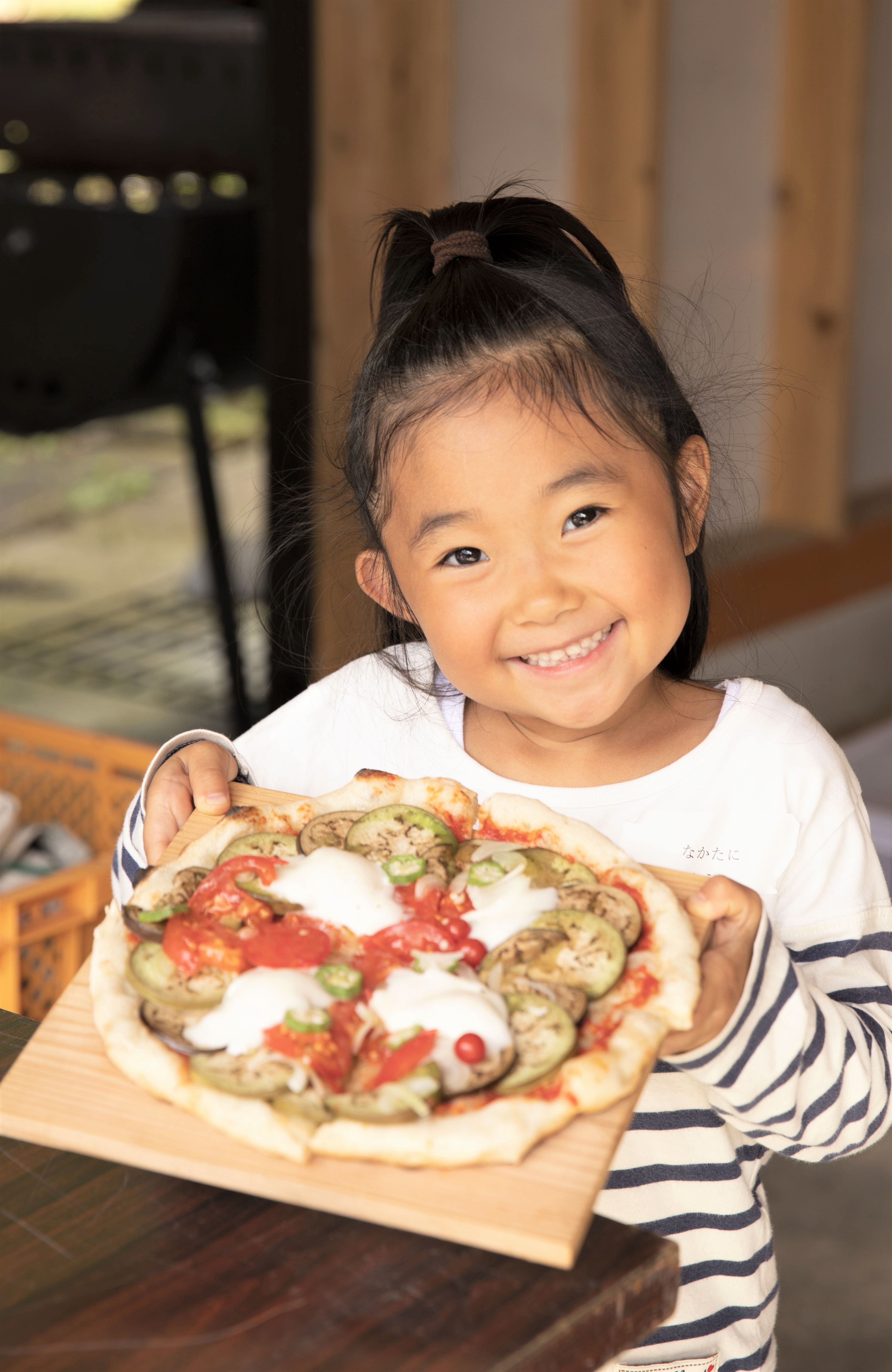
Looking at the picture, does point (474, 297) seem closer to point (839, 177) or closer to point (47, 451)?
point (839, 177)

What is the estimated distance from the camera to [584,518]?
1203 millimetres

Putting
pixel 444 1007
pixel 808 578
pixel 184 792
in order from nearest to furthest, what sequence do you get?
1. pixel 444 1007
2. pixel 184 792
3. pixel 808 578

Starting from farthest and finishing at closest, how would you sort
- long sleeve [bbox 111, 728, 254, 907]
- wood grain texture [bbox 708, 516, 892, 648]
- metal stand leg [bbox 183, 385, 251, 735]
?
1. wood grain texture [bbox 708, 516, 892, 648]
2. metal stand leg [bbox 183, 385, 251, 735]
3. long sleeve [bbox 111, 728, 254, 907]

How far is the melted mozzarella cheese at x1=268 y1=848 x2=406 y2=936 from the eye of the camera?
1023 millimetres

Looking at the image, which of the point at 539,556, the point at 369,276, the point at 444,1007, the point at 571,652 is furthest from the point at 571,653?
the point at 369,276

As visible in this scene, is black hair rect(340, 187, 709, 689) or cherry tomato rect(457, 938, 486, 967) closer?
cherry tomato rect(457, 938, 486, 967)

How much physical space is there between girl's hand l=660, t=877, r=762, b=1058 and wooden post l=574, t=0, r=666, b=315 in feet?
8.19

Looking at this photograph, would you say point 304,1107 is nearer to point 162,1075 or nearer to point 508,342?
point 162,1075

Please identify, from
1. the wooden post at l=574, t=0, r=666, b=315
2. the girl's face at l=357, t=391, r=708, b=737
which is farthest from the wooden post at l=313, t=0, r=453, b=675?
the girl's face at l=357, t=391, r=708, b=737

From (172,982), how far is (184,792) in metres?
0.39

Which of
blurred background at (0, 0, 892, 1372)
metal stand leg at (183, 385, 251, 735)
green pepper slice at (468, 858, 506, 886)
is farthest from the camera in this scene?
metal stand leg at (183, 385, 251, 735)

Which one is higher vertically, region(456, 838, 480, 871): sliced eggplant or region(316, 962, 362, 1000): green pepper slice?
region(316, 962, 362, 1000): green pepper slice

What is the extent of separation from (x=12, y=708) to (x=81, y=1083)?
11.7 ft

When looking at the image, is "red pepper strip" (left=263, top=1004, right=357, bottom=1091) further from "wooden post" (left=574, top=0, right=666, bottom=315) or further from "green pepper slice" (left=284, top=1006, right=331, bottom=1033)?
"wooden post" (left=574, top=0, right=666, bottom=315)
